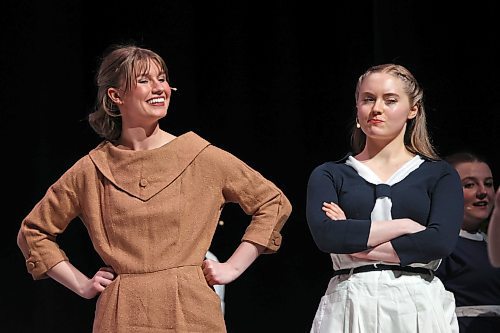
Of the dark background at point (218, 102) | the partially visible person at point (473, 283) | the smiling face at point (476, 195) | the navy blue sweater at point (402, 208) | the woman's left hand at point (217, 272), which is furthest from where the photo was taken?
the dark background at point (218, 102)

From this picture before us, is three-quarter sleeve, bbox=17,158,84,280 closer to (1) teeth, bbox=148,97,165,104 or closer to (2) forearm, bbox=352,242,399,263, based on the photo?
(1) teeth, bbox=148,97,165,104

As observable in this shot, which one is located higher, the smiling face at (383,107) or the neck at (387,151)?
the smiling face at (383,107)

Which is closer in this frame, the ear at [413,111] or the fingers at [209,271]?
the fingers at [209,271]

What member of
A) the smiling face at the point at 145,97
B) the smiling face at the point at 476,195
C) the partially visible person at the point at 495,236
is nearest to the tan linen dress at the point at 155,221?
the smiling face at the point at 145,97

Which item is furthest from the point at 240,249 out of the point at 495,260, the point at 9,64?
the point at 9,64

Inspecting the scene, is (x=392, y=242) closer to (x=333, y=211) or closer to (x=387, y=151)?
(x=333, y=211)

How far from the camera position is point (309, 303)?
493 centimetres

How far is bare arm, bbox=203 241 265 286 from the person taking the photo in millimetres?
3570

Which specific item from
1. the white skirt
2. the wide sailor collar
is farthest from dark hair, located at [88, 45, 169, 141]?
the white skirt

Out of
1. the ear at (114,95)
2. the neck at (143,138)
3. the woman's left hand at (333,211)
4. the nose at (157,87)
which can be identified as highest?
the nose at (157,87)

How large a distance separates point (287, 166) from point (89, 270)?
995mm

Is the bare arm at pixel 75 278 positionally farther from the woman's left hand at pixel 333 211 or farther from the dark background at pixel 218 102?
the dark background at pixel 218 102

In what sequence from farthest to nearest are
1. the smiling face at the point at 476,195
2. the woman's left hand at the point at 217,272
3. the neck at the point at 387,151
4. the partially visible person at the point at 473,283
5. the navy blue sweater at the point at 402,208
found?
the smiling face at the point at 476,195 < the partially visible person at the point at 473,283 < the neck at the point at 387,151 < the woman's left hand at the point at 217,272 < the navy blue sweater at the point at 402,208

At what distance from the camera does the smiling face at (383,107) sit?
11.9ft
